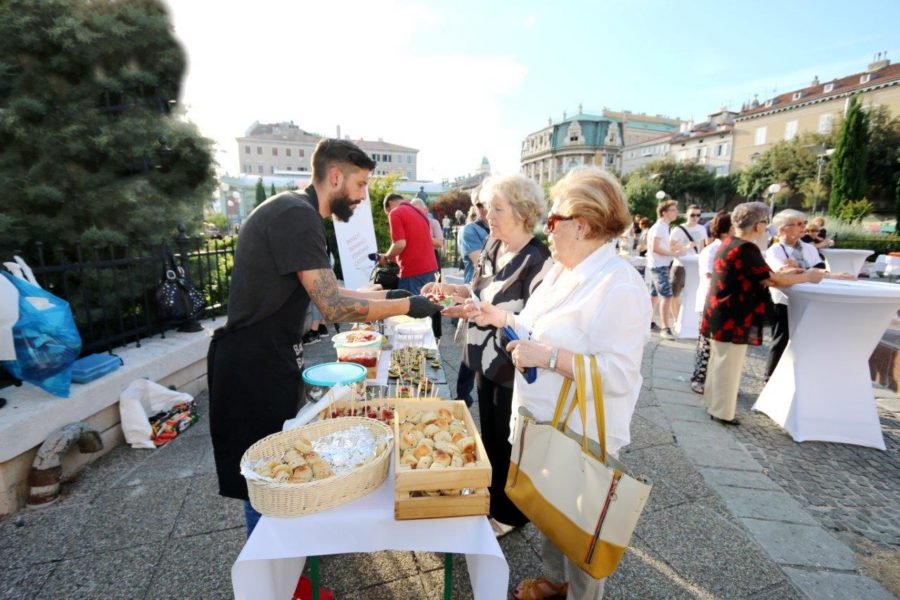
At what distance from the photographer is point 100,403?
10.7ft

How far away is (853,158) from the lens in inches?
1188

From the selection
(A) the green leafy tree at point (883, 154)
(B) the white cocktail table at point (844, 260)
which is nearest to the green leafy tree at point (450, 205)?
(B) the white cocktail table at point (844, 260)

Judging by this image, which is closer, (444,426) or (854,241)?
(444,426)

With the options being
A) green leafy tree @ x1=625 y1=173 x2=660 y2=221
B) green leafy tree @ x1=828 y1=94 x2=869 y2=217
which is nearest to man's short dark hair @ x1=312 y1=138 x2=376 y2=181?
green leafy tree @ x1=625 y1=173 x2=660 y2=221

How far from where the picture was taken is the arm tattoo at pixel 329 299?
1792 millimetres

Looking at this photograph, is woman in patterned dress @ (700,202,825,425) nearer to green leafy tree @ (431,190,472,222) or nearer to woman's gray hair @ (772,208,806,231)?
woman's gray hair @ (772,208,806,231)

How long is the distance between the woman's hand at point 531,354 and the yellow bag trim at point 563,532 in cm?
47

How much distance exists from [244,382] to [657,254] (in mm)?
6845

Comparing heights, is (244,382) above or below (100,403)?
above

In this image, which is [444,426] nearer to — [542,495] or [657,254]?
[542,495]

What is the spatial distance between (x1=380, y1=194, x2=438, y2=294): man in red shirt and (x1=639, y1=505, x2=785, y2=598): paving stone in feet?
12.7

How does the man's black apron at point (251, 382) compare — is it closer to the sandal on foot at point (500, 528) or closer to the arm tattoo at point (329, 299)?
the arm tattoo at point (329, 299)

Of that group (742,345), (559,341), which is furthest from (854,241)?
(559,341)

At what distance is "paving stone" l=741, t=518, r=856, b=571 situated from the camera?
2.43 metres
